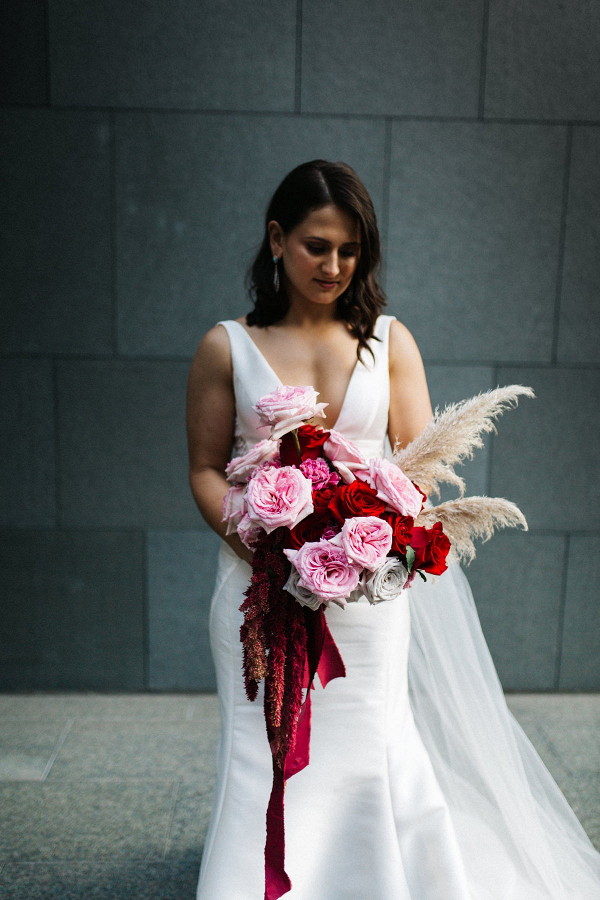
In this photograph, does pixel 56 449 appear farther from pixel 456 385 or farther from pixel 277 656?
pixel 277 656

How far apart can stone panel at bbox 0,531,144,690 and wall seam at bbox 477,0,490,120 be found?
93.7 inches

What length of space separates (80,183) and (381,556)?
249cm

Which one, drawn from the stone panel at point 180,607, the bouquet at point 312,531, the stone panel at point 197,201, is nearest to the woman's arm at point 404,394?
the bouquet at point 312,531

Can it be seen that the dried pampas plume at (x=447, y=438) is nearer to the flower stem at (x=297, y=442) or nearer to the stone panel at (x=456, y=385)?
the flower stem at (x=297, y=442)

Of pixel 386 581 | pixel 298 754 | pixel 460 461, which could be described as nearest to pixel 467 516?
pixel 460 461

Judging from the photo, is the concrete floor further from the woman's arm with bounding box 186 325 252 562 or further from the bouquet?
the woman's arm with bounding box 186 325 252 562

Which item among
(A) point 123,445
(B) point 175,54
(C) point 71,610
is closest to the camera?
(B) point 175,54

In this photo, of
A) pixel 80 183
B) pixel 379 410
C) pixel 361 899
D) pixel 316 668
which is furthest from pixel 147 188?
pixel 361 899

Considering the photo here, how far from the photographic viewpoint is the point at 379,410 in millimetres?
2086

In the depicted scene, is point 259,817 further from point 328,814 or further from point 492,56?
point 492,56

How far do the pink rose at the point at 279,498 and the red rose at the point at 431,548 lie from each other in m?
0.22

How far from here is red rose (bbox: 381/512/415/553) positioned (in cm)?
151

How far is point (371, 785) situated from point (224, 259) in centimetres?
223

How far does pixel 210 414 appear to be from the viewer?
210 centimetres
